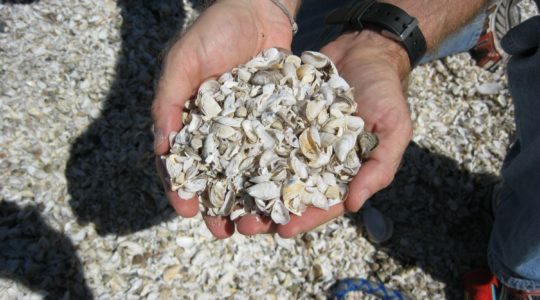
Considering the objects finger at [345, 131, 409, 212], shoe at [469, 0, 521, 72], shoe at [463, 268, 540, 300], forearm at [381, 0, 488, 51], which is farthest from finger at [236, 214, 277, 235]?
shoe at [469, 0, 521, 72]

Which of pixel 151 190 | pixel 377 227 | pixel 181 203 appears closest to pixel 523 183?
pixel 377 227

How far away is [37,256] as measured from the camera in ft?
6.21

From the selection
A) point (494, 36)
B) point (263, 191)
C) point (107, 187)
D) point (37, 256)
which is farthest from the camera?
point (494, 36)

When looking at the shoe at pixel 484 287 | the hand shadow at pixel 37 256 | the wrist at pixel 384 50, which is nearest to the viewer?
the wrist at pixel 384 50

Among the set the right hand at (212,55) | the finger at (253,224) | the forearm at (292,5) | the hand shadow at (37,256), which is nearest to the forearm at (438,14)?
the forearm at (292,5)

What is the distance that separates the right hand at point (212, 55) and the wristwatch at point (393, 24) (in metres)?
0.27

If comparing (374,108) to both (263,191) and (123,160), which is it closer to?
(263,191)

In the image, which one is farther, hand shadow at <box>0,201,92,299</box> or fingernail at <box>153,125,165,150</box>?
hand shadow at <box>0,201,92,299</box>

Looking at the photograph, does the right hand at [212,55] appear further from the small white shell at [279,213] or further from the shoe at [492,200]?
the shoe at [492,200]

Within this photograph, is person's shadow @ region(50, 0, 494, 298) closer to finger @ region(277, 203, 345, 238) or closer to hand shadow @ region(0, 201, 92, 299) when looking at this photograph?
hand shadow @ region(0, 201, 92, 299)

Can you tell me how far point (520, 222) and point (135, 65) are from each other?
1.67 m

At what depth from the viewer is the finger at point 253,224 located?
145 centimetres

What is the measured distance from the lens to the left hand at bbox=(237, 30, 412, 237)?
1.44 meters

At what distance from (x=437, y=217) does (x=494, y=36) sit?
0.95 m
